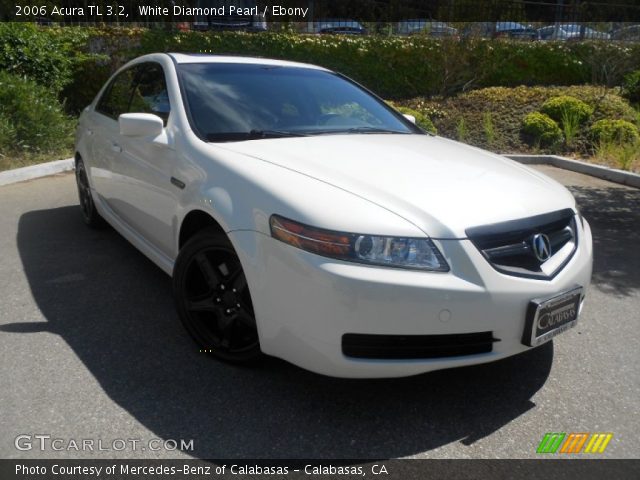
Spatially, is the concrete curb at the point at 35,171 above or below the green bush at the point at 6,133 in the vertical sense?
below

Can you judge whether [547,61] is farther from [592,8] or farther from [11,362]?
[11,362]

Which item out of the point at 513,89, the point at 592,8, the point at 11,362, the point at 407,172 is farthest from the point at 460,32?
the point at 11,362

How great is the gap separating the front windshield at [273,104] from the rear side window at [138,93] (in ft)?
0.68

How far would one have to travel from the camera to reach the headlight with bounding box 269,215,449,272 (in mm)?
2201

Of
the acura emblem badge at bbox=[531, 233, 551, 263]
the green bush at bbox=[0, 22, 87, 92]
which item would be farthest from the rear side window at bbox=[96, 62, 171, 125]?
the green bush at bbox=[0, 22, 87, 92]

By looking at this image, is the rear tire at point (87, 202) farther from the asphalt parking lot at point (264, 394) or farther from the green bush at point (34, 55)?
the green bush at point (34, 55)

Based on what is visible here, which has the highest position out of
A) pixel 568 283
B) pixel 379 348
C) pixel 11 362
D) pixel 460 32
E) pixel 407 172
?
pixel 460 32

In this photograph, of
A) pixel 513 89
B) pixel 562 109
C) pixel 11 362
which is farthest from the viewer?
Answer: pixel 513 89

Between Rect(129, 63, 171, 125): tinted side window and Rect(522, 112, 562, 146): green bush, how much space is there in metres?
7.81

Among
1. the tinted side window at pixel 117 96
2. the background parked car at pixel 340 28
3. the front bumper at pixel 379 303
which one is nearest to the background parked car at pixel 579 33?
the background parked car at pixel 340 28

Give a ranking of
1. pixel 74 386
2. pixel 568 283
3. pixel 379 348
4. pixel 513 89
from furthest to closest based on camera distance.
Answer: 1. pixel 513 89
2. pixel 74 386
3. pixel 568 283
4. pixel 379 348

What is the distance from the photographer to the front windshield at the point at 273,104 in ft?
10.6

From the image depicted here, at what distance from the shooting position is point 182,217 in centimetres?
298

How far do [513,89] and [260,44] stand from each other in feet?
18.3
